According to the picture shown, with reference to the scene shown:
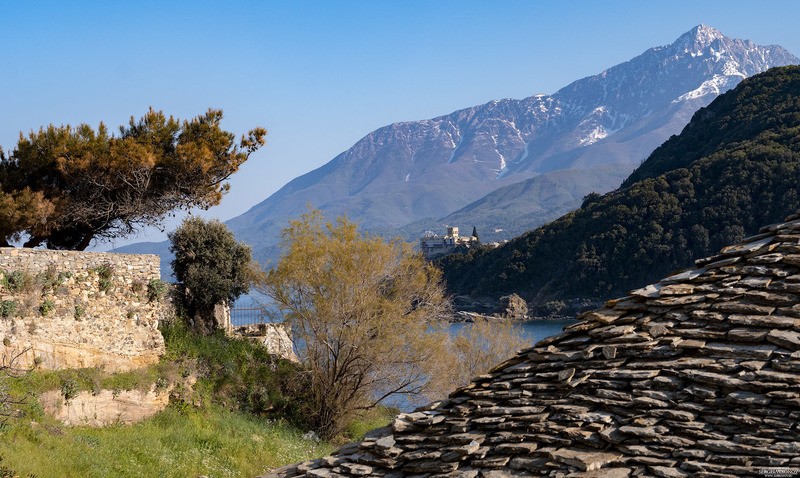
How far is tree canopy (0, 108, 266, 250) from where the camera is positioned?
19844mm

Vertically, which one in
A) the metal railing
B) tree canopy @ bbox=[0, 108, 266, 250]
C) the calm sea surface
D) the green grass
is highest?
tree canopy @ bbox=[0, 108, 266, 250]

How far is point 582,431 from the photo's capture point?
670 centimetres

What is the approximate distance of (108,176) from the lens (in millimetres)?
20422

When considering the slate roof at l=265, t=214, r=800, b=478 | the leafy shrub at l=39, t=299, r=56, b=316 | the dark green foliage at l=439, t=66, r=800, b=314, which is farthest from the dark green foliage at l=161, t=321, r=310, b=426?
the dark green foliage at l=439, t=66, r=800, b=314

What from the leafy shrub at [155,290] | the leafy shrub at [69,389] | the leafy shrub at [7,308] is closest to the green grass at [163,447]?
the leafy shrub at [69,389]

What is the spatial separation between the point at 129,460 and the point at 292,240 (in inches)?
387

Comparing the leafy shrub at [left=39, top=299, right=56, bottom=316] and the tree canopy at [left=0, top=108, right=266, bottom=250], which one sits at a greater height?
the tree canopy at [left=0, top=108, right=266, bottom=250]

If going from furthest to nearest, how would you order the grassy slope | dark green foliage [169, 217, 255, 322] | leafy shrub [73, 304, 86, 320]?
1. dark green foliage [169, 217, 255, 322]
2. leafy shrub [73, 304, 86, 320]
3. the grassy slope

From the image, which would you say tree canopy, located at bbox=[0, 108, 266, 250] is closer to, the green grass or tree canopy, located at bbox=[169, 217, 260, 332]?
tree canopy, located at bbox=[169, 217, 260, 332]

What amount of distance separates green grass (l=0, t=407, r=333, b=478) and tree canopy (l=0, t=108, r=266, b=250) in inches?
241

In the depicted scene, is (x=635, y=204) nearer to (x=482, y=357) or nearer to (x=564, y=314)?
(x=564, y=314)

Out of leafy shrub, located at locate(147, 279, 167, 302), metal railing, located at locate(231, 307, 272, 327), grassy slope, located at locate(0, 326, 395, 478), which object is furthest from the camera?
metal railing, located at locate(231, 307, 272, 327)

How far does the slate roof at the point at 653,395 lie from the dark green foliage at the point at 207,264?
14601 mm

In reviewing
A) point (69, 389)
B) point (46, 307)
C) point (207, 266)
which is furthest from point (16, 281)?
point (207, 266)
